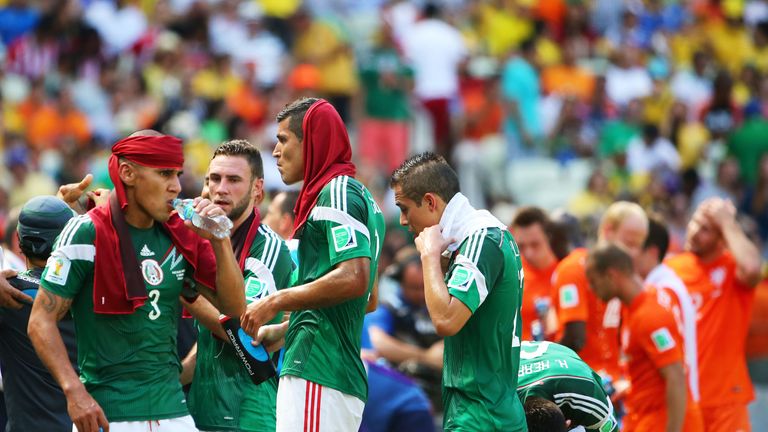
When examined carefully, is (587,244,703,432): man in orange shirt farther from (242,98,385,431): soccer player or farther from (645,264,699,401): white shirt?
(242,98,385,431): soccer player

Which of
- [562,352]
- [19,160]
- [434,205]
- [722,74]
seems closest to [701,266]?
[562,352]

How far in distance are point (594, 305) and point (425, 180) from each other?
335 cm

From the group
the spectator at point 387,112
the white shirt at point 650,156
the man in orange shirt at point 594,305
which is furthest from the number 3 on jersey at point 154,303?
the white shirt at point 650,156

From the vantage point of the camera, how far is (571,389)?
695cm

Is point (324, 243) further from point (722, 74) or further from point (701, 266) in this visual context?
point (722, 74)

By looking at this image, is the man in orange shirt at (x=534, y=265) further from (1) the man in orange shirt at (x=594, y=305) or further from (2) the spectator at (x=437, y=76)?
(2) the spectator at (x=437, y=76)

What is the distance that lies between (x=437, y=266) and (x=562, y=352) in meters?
1.29

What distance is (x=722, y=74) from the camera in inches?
784

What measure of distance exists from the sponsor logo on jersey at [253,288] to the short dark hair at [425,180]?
0.99 meters

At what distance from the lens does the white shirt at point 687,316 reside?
898cm

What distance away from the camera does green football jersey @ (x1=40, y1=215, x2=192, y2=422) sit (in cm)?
586

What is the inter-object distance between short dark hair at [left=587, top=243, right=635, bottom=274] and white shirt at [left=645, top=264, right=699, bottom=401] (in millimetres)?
584

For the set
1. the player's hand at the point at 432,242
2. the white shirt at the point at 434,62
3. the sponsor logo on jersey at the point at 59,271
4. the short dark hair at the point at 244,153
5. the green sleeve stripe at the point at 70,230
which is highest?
the white shirt at the point at 434,62

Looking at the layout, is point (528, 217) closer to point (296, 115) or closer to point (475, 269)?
point (296, 115)
